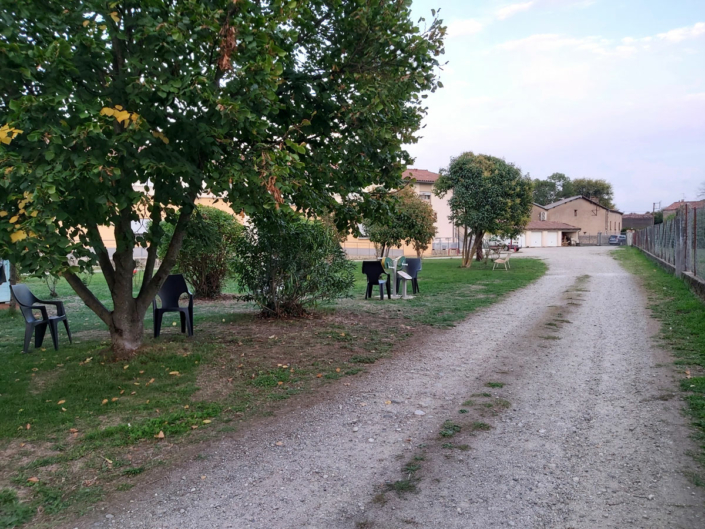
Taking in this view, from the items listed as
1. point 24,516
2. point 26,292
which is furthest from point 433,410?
point 26,292

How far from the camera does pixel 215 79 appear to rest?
5.61m

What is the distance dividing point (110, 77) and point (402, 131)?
11.4ft

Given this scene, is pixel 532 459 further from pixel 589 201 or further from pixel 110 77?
pixel 589 201

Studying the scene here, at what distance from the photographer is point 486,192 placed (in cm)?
2372

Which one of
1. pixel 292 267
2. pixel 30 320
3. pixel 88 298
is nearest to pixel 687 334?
pixel 292 267

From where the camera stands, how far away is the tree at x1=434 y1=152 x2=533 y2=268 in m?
23.7

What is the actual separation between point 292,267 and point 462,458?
225 inches

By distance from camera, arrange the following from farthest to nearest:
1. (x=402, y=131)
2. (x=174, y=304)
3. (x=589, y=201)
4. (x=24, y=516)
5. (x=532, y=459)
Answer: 1. (x=589, y=201)
2. (x=174, y=304)
3. (x=402, y=131)
4. (x=532, y=459)
5. (x=24, y=516)

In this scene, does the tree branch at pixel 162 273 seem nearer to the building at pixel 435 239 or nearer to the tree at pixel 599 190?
the building at pixel 435 239

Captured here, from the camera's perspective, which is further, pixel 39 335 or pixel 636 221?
pixel 636 221

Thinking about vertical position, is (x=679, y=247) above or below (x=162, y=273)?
above

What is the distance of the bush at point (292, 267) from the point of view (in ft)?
29.8

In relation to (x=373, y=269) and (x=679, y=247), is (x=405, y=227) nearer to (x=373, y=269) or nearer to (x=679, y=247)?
(x=373, y=269)

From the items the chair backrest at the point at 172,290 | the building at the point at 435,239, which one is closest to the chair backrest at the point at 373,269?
the chair backrest at the point at 172,290
